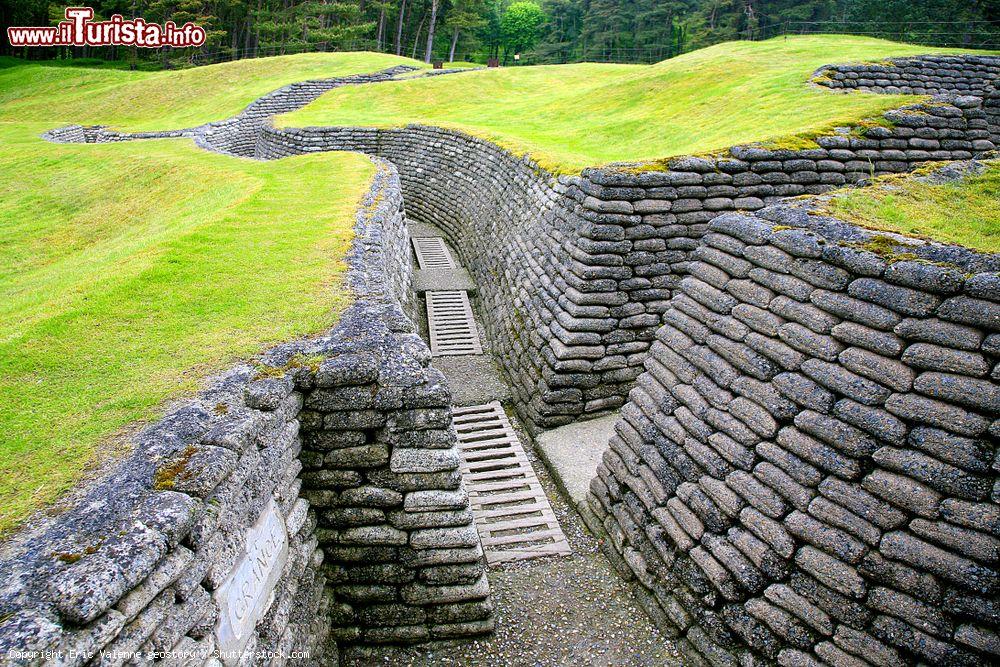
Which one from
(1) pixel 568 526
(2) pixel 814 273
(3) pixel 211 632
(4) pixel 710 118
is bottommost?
(1) pixel 568 526

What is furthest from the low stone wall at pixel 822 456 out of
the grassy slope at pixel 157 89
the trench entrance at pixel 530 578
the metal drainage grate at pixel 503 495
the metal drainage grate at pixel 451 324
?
the grassy slope at pixel 157 89

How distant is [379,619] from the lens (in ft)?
16.8

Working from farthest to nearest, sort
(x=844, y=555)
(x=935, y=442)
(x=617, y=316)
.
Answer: (x=617, y=316), (x=844, y=555), (x=935, y=442)

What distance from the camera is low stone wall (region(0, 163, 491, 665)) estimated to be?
2617mm

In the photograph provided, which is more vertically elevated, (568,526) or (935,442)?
(935,442)

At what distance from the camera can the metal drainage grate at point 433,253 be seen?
565 inches

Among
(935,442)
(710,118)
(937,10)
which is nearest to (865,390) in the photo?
(935,442)

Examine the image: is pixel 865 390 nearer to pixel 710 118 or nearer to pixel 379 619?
pixel 379 619

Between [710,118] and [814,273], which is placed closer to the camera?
[814,273]

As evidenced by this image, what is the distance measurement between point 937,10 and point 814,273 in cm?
4151

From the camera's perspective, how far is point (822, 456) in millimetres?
4434

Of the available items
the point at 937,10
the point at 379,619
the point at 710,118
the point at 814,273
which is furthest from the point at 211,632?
the point at 937,10

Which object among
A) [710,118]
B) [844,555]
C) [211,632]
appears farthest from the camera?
[710,118]
